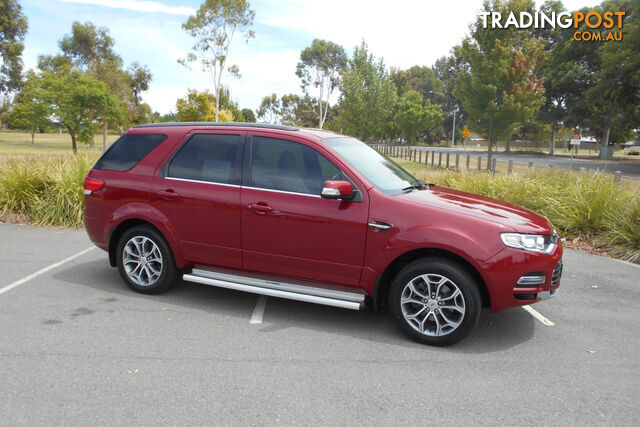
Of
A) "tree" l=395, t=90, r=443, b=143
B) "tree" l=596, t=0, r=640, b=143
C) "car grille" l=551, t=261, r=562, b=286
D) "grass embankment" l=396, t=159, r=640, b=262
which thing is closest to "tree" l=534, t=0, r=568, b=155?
"tree" l=596, t=0, r=640, b=143

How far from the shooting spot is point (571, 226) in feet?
27.7

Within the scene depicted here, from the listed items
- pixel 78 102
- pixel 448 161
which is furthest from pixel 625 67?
pixel 78 102

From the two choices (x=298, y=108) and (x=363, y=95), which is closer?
(x=363, y=95)

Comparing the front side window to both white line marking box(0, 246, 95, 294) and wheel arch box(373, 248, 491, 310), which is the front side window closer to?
wheel arch box(373, 248, 491, 310)

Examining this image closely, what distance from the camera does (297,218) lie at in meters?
Result: 4.31

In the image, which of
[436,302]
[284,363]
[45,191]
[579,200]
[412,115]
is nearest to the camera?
[284,363]

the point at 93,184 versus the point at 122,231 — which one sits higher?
the point at 93,184

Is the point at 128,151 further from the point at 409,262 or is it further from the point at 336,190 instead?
the point at 409,262

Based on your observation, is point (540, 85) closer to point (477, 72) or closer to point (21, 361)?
point (477, 72)

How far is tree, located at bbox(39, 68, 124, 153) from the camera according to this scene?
33.7 m

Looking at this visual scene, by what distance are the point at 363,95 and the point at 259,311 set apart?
3660 cm

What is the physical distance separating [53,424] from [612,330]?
15.3 feet

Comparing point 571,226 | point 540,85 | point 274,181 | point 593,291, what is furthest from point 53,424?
point 540,85

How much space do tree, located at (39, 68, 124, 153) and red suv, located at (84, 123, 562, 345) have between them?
3231 cm
